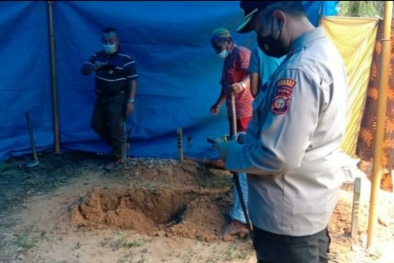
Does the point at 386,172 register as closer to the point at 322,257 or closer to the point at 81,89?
the point at 322,257

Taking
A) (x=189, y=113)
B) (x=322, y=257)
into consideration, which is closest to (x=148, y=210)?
(x=189, y=113)

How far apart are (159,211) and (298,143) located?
308cm

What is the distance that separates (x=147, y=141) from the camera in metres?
6.38

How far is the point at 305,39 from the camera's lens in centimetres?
213

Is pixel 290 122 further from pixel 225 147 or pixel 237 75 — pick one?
pixel 237 75

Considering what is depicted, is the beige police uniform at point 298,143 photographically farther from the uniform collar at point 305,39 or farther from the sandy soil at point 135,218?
the sandy soil at point 135,218

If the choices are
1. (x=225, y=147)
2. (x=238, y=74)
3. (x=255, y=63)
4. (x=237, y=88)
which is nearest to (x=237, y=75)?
(x=238, y=74)

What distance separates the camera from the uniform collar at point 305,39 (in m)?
2.12

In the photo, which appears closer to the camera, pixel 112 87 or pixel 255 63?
pixel 255 63

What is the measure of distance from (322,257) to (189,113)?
12.4 feet

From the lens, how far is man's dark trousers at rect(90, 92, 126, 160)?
591 cm

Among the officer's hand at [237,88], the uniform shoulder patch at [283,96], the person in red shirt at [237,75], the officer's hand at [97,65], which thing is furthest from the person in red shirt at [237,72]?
the uniform shoulder patch at [283,96]

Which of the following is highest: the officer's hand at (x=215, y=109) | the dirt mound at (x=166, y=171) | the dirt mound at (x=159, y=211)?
the officer's hand at (x=215, y=109)

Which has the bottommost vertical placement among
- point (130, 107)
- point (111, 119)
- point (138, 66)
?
point (111, 119)
